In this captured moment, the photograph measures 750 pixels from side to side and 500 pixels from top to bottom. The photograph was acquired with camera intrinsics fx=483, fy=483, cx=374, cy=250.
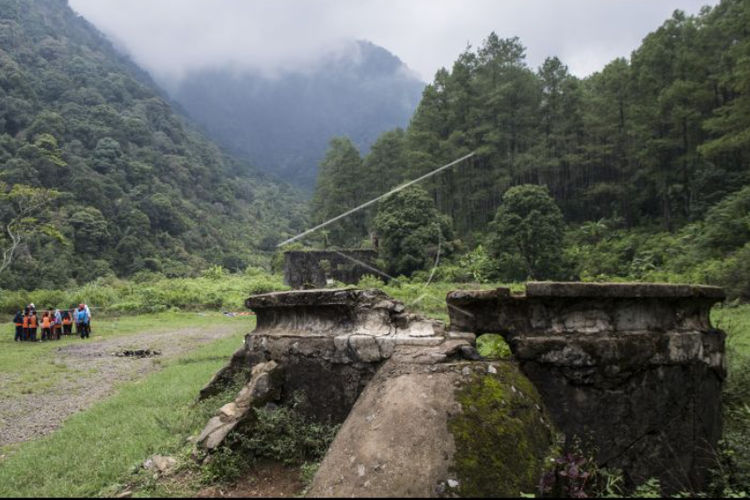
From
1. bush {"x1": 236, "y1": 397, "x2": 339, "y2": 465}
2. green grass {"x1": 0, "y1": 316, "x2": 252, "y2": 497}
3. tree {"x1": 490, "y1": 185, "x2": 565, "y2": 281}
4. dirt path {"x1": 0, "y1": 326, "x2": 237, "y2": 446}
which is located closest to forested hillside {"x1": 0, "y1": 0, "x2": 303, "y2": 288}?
dirt path {"x1": 0, "y1": 326, "x2": 237, "y2": 446}

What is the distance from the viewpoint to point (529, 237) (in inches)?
837

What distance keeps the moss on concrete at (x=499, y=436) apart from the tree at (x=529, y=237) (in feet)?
61.0

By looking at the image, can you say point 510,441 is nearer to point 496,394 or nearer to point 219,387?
point 496,394

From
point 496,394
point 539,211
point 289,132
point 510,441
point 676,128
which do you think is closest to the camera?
point 510,441

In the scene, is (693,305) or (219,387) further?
(219,387)

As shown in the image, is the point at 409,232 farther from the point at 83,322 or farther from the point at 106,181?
the point at 106,181

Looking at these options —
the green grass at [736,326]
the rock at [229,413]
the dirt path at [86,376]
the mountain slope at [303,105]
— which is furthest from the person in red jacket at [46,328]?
the green grass at [736,326]

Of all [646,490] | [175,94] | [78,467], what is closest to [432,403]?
[646,490]

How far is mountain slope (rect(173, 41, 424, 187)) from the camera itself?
80.7 feet

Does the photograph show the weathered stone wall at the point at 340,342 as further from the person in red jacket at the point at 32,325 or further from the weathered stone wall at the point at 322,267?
the weathered stone wall at the point at 322,267

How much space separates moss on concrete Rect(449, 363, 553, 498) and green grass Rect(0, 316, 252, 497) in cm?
283

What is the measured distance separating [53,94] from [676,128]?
195 feet

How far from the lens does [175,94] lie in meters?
115

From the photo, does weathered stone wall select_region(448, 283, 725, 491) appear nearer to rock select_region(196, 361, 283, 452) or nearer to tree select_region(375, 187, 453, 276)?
rock select_region(196, 361, 283, 452)
